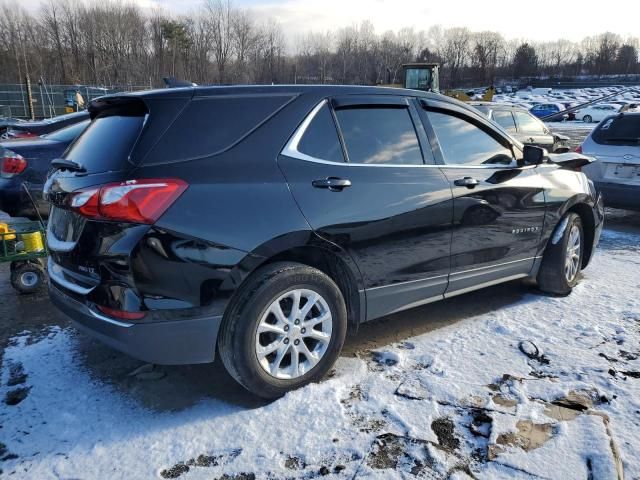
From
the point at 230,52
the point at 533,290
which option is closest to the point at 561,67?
the point at 230,52

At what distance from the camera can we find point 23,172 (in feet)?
19.3

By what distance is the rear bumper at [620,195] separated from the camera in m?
7.12

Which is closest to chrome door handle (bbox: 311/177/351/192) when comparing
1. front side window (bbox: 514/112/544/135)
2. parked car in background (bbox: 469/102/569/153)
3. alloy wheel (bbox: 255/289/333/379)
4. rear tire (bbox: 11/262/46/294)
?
alloy wheel (bbox: 255/289/333/379)

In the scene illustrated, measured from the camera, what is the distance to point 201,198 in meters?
2.64

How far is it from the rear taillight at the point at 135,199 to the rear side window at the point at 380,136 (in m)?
1.17

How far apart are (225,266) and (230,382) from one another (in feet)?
3.06

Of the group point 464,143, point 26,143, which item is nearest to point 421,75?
point 26,143

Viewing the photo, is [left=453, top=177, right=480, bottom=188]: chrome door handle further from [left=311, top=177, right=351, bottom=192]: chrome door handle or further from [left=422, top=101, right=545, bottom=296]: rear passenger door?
[left=311, top=177, right=351, bottom=192]: chrome door handle

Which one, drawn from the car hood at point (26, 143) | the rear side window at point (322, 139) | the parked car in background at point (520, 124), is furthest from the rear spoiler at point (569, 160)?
the parked car in background at point (520, 124)

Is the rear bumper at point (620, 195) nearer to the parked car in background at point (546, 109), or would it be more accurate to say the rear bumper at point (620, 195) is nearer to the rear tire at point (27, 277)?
the rear tire at point (27, 277)

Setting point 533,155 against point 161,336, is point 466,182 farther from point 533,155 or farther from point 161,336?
point 161,336

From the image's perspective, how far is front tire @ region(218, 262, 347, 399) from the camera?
9.07ft

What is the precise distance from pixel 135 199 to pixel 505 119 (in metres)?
10.7

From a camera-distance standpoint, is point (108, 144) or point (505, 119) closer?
point (108, 144)
